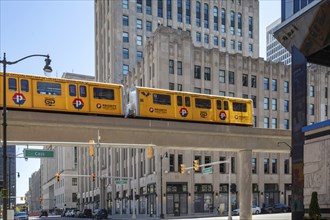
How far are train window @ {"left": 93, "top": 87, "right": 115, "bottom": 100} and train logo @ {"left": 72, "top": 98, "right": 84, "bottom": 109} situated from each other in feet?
3.33

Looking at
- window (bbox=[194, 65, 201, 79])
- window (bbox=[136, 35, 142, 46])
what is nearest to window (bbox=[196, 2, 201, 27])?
window (bbox=[136, 35, 142, 46])

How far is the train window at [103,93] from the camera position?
91.2 ft

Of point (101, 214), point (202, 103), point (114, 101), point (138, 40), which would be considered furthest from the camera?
point (138, 40)

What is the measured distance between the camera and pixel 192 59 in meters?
70.1

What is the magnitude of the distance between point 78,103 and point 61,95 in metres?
1.26

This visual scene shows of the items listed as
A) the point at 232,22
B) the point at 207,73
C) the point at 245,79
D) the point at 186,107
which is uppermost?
the point at 232,22

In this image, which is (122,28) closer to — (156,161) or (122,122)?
(156,161)

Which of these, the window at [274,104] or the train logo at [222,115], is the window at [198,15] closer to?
the window at [274,104]

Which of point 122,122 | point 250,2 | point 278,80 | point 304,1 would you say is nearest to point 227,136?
point 122,122

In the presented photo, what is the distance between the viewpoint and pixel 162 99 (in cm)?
3031

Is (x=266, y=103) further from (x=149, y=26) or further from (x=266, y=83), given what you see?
(x=149, y=26)

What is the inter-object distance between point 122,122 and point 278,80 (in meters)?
54.8

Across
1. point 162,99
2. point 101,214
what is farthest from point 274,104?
point 162,99

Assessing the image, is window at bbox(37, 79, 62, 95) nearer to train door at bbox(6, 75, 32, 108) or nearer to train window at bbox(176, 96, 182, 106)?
train door at bbox(6, 75, 32, 108)
